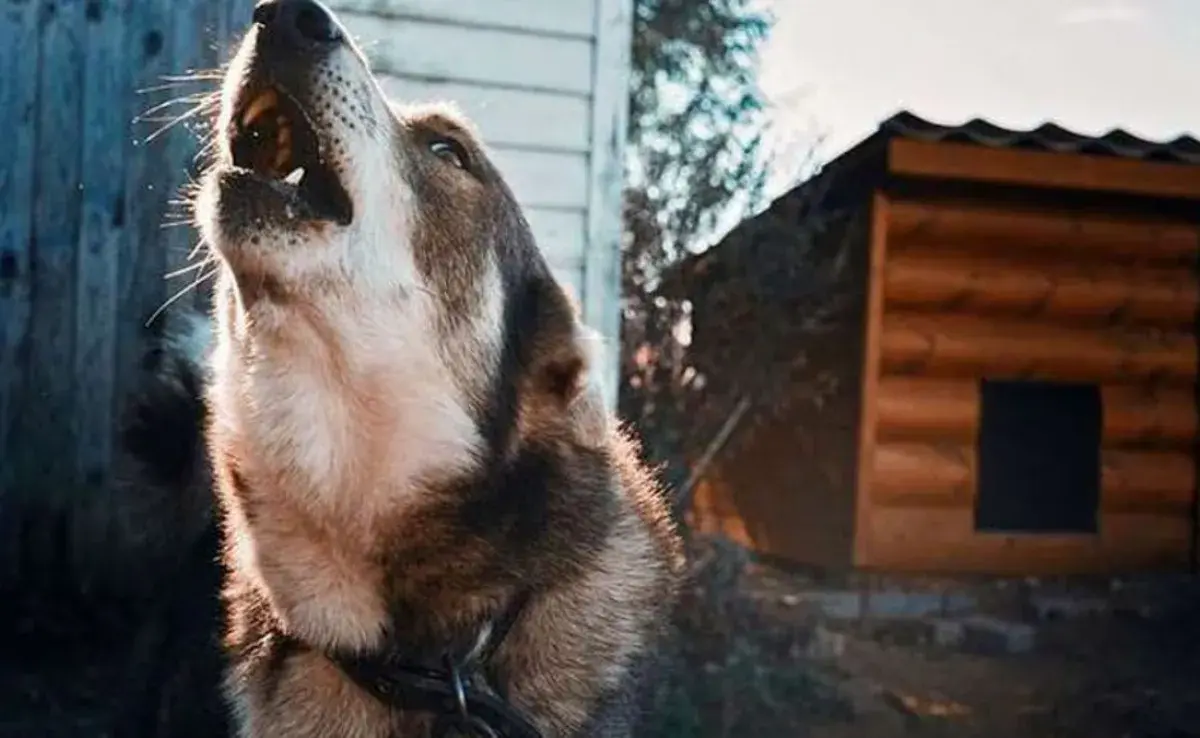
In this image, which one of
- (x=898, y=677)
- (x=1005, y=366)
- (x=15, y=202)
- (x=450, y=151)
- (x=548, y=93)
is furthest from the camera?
(x=1005, y=366)

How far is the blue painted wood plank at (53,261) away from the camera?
4.92 m

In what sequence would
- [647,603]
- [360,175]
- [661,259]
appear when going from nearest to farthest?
1. [360,175]
2. [647,603]
3. [661,259]

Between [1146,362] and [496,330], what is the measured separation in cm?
602

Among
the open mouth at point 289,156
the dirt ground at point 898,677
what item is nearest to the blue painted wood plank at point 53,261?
the dirt ground at point 898,677

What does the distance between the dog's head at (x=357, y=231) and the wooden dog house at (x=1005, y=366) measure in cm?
427

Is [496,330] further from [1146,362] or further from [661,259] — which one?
[1146,362]

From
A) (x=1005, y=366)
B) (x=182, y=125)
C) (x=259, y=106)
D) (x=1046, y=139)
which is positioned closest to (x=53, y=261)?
(x=182, y=125)

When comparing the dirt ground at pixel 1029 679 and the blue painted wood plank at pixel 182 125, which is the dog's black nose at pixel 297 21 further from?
the dirt ground at pixel 1029 679

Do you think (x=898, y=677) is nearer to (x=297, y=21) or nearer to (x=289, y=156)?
(x=289, y=156)

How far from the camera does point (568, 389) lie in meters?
2.77

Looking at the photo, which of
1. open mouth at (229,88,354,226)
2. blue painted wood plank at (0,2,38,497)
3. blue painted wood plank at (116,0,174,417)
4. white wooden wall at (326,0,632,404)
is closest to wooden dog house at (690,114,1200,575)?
white wooden wall at (326,0,632,404)

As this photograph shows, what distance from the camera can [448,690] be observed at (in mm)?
2443

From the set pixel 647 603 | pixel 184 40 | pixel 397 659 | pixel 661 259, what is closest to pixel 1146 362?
pixel 661 259

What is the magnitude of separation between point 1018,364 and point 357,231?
5.86 metres
